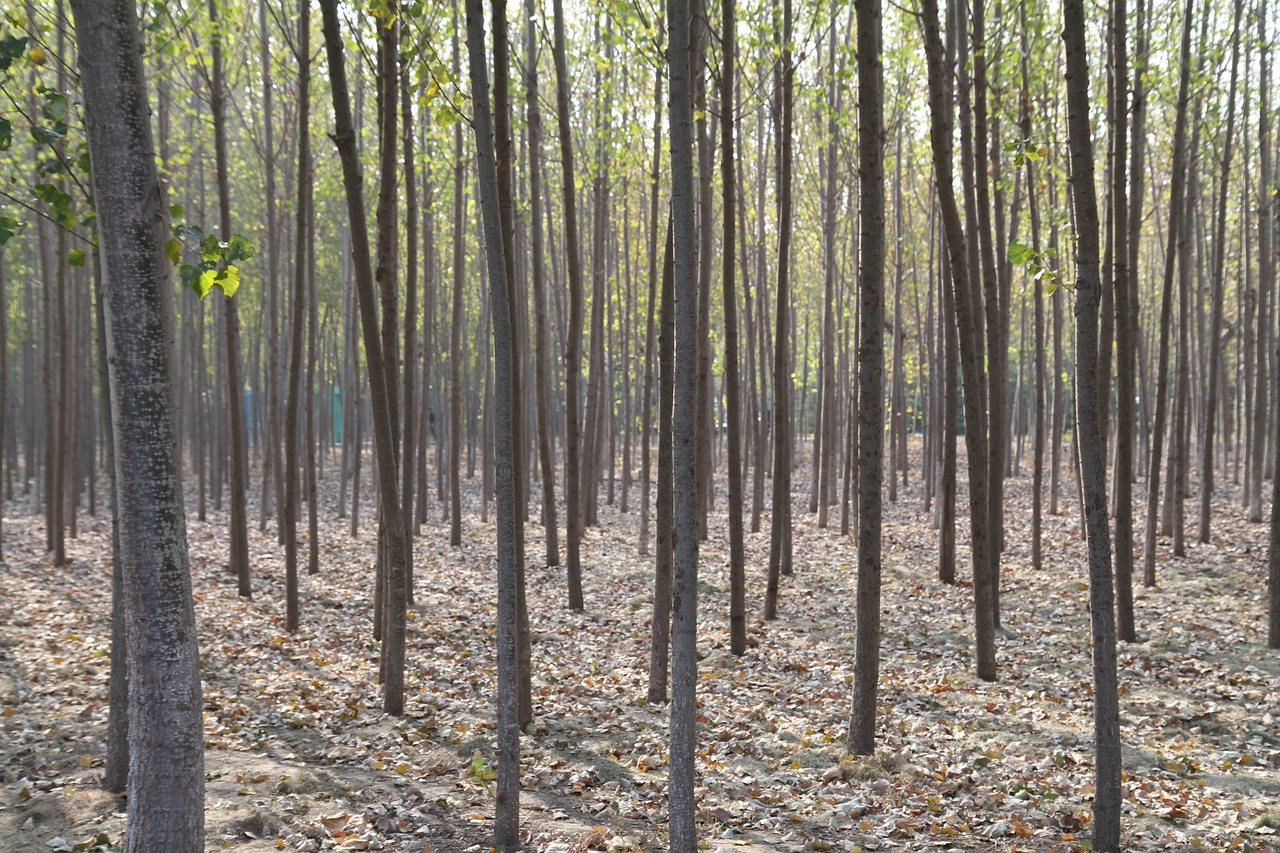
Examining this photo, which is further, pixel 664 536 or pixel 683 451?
pixel 664 536

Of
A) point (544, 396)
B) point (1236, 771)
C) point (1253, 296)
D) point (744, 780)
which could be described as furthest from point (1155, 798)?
point (1253, 296)

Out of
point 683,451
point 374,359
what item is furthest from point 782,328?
point 683,451

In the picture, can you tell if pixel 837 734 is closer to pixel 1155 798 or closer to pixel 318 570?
pixel 1155 798

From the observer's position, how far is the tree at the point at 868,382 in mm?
5379

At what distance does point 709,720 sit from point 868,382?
3062 millimetres

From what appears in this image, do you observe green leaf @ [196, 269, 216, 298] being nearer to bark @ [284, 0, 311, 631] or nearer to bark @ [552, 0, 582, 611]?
bark @ [284, 0, 311, 631]

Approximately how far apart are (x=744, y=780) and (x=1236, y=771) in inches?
124

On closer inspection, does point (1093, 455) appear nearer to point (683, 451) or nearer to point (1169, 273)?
point (683, 451)

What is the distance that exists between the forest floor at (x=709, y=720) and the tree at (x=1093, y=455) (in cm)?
50

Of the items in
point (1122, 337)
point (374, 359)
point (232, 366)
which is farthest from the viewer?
point (232, 366)

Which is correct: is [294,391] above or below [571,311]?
below

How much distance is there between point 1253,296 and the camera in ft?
45.7

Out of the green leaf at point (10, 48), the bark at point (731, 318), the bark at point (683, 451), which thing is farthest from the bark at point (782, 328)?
the green leaf at point (10, 48)

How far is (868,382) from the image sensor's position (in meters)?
5.55
